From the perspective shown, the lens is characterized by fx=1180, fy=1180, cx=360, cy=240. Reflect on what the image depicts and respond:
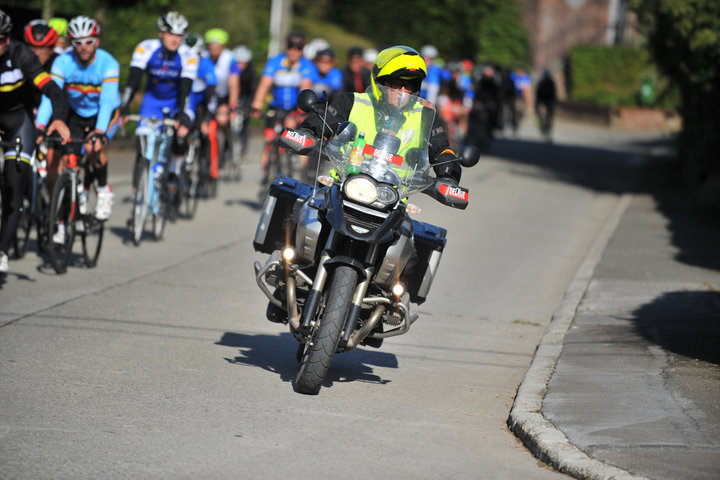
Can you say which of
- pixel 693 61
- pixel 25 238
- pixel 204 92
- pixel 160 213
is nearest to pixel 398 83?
pixel 25 238

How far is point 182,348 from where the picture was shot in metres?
7.46

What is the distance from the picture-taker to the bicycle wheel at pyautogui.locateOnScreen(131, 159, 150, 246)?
1134cm

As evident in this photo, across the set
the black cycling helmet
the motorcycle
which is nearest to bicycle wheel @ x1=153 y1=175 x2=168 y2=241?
the black cycling helmet

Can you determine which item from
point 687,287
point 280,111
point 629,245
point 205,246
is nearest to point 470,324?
point 687,287

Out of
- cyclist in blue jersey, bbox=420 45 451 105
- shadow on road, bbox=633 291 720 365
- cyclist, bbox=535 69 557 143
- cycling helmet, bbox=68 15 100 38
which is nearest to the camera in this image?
shadow on road, bbox=633 291 720 365

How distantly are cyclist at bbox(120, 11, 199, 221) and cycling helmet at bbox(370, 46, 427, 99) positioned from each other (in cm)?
508

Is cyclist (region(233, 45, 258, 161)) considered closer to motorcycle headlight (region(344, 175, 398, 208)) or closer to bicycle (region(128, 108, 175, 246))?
bicycle (region(128, 108, 175, 246))

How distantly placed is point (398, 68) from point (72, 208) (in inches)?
167

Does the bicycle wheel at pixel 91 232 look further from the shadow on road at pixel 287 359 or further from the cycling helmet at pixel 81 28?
the shadow on road at pixel 287 359

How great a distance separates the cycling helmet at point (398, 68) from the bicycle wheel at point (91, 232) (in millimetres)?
4173

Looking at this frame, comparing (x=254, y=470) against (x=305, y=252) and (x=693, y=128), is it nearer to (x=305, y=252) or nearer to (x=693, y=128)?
(x=305, y=252)

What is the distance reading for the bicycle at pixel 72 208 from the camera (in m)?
9.69

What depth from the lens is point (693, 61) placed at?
18.4 metres

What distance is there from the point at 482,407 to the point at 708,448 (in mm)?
1497
